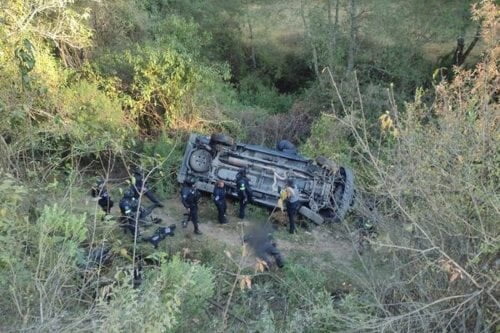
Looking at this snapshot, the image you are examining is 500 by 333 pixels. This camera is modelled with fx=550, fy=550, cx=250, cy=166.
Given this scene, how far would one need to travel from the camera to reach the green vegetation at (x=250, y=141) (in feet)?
16.5

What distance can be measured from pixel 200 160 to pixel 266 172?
4.96ft

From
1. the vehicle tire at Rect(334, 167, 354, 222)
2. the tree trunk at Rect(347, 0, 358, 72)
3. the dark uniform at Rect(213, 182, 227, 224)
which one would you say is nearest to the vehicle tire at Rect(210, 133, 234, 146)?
the dark uniform at Rect(213, 182, 227, 224)

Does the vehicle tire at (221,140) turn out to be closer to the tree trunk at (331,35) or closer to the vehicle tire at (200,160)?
the vehicle tire at (200,160)

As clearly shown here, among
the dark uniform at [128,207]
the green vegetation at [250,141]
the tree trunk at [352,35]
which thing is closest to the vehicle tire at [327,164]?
the green vegetation at [250,141]

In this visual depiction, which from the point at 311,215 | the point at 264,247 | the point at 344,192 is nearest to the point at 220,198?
the point at 311,215

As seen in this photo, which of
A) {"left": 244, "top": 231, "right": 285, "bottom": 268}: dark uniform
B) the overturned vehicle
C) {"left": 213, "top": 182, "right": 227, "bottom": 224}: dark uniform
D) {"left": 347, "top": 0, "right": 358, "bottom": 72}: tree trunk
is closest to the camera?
{"left": 244, "top": 231, "right": 285, "bottom": 268}: dark uniform

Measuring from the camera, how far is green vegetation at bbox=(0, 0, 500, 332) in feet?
16.5

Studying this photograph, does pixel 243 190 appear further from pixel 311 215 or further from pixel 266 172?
pixel 311 215

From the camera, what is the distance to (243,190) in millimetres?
11391

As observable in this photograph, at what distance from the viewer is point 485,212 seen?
521 cm

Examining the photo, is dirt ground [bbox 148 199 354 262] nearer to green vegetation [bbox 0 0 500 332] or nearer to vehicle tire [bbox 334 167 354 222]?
green vegetation [bbox 0 0 500 332]

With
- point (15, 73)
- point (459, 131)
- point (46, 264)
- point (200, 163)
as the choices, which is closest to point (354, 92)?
point (200, 163)

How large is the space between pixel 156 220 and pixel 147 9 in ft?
29.2

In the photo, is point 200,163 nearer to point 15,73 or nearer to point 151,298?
point 15,73
